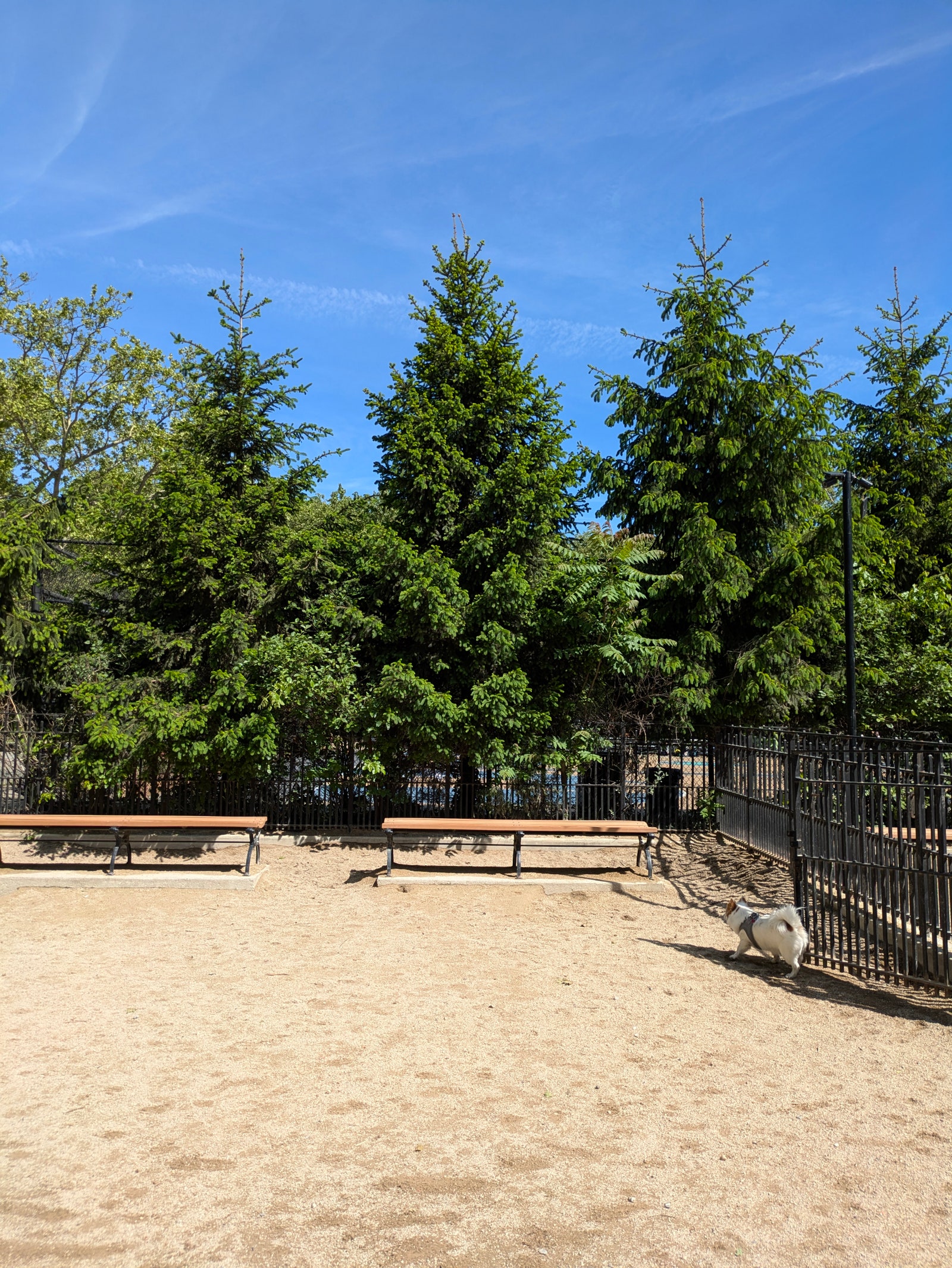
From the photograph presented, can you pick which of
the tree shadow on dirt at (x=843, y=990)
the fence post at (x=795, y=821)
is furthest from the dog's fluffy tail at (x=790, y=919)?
the tree shadow on dirt at (x=843, y=990)

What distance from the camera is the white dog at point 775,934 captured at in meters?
7.35

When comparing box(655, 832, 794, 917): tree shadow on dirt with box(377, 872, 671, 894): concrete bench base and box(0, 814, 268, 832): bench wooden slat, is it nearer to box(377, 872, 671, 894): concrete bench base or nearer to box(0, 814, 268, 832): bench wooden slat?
box(377, 872, 671, 894): concrete bench base

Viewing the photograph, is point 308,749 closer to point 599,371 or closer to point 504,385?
point 504,385

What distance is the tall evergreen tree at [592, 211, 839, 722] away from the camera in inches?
554

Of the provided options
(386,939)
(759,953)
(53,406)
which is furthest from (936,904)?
(53,406)

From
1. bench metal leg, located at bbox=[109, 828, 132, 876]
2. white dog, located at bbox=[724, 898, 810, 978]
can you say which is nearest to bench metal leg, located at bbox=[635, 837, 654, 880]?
white dog, located at bbox=[724, 898, 810, 978]

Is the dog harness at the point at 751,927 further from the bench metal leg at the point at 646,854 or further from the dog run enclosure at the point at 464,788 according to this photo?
the bench metal leg at the point at 646,854

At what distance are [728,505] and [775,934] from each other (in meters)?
9.44

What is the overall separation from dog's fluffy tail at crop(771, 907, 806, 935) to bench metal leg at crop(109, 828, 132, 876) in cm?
815

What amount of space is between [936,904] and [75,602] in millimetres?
13044

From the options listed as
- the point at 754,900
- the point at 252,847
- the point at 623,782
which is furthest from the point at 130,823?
the point at 754,900

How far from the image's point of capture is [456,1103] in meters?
4.95

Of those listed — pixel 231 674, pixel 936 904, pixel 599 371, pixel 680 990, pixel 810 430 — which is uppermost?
pixel 599 371

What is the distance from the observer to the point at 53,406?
101 feet
